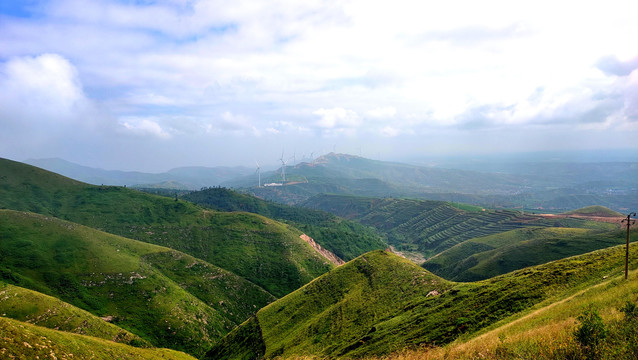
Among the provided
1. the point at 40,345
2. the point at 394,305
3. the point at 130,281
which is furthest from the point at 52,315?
the point at 394,305

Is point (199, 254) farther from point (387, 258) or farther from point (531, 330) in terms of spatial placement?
point (531, 330)

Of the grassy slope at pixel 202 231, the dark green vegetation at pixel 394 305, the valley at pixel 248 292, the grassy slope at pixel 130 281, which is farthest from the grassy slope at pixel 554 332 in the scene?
the grassy slope at pixel 202 231

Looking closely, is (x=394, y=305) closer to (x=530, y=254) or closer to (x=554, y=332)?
(x=554, y=332)

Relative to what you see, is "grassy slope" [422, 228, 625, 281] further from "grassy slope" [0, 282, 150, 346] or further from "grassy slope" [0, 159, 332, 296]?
"grassy slope" [0, 282, 150, 346]

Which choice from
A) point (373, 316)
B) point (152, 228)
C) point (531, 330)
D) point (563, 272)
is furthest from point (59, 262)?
point (563, 272)

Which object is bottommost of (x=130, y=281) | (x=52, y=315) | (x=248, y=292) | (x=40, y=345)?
(x=248, y=292)

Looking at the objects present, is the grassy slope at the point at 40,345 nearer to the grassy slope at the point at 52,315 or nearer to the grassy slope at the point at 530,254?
the grassy slope at the point at 52,315
